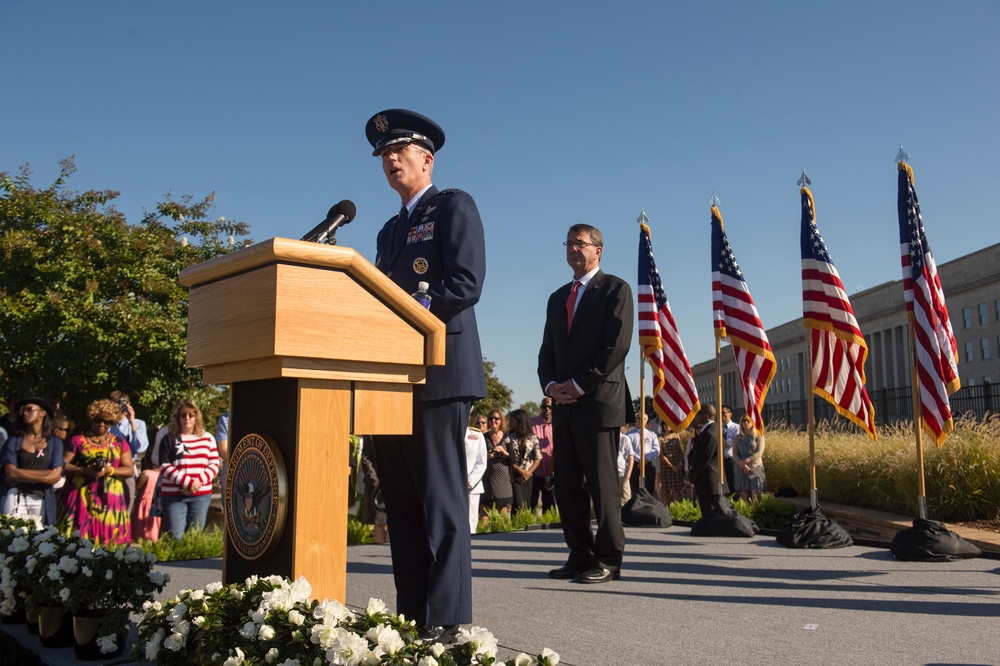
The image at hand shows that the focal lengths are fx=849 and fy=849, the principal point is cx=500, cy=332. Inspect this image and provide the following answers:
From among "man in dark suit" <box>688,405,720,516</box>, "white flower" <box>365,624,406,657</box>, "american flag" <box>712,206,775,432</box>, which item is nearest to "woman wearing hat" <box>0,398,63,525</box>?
"white flower" <box>365,624,406,657</box>

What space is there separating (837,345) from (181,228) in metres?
16.8

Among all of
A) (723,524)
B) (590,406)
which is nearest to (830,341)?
(723,524)

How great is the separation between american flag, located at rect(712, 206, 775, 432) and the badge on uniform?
21.9 ft

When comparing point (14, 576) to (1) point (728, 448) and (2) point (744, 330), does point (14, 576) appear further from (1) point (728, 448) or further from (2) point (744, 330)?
(1) point (728, 448)

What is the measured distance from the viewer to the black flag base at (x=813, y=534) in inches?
276

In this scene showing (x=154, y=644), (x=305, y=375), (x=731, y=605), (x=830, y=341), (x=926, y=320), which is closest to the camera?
(x=305, y=375)

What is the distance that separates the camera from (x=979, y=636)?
3.72 m

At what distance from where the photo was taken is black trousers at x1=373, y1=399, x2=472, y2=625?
10.6 feet

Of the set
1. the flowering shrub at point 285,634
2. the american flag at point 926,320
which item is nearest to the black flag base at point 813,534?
the american flag at point 926,320

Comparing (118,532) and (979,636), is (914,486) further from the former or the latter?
(118,532)

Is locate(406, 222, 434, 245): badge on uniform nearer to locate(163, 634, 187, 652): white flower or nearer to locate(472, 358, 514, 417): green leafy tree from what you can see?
locate(163, 634, 187, 652): white flower

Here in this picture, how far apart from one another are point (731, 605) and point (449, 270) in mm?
2466

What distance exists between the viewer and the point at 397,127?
357 cm

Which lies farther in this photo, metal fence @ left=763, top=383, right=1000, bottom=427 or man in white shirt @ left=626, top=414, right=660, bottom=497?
metal fence @ left=763, top=383, right=1000, bottom=427
